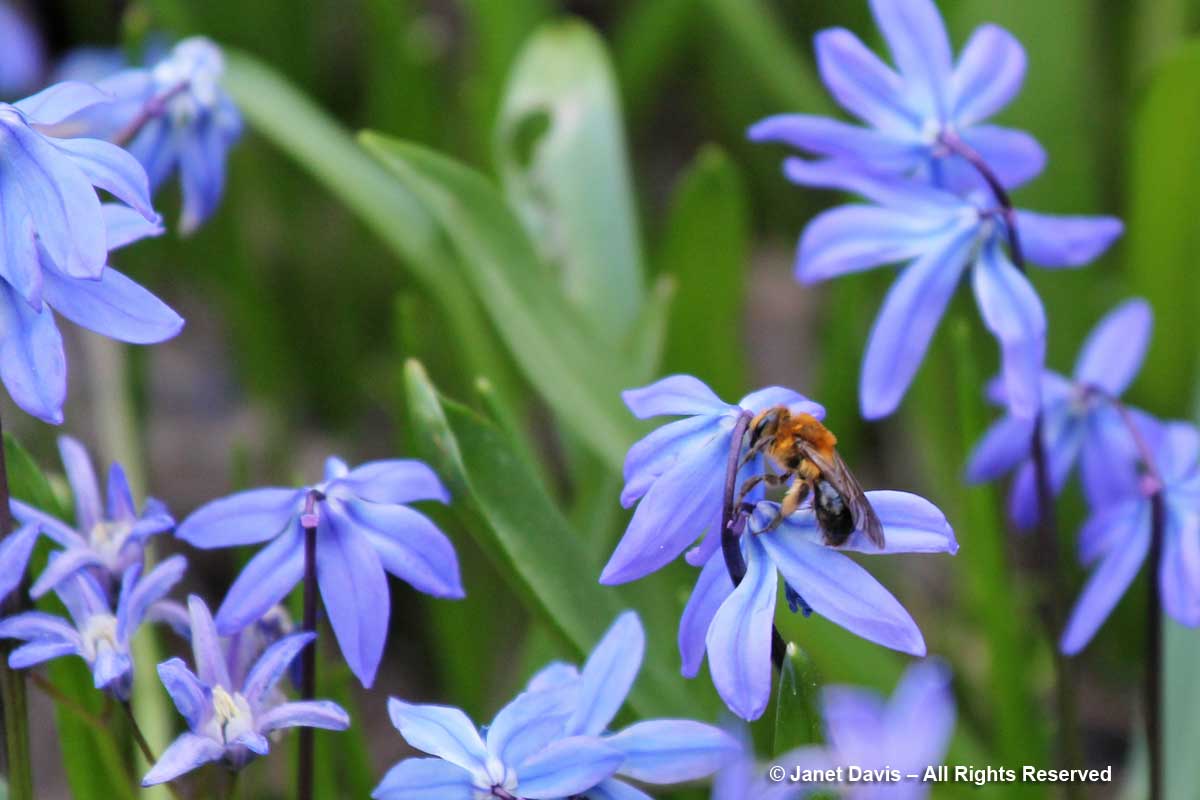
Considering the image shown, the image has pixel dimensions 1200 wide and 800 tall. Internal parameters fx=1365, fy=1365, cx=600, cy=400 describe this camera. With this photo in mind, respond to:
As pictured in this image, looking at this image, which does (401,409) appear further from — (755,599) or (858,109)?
(755,599)

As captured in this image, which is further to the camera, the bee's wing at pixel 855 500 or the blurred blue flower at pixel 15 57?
the blurred blue flower at pixel 15 57

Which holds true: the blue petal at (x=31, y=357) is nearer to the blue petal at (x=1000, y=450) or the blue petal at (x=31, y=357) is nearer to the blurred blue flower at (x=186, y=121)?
the blurred blue flower at (x=186, y=121)

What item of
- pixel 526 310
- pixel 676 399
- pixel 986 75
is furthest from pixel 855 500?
pixel 526 310

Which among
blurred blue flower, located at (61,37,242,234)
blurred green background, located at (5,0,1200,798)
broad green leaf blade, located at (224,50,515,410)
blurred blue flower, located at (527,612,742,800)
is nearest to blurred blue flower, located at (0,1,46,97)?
blurred green background, located at (5,0,1200,798)

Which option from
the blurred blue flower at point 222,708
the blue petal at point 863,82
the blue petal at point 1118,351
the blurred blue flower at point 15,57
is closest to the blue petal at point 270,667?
the blurred blue flower at point 222,708

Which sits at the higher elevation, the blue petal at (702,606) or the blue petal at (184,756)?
the blue petal at (702,606)

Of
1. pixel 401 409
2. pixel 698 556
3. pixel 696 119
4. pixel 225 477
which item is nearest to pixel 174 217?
pixel 225 477
